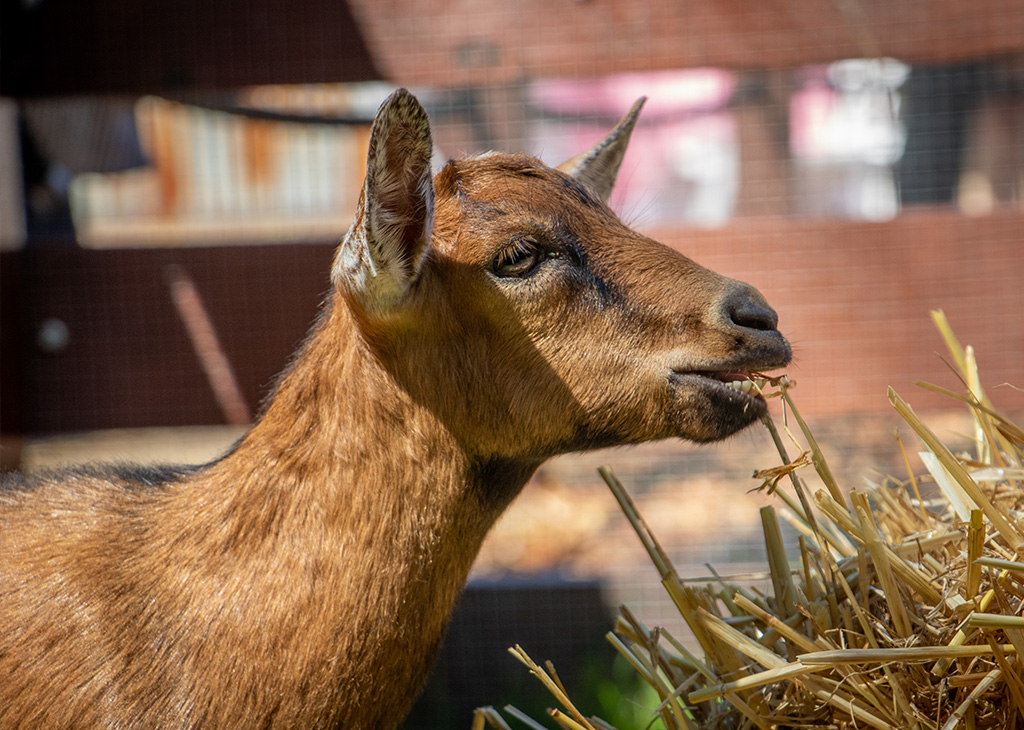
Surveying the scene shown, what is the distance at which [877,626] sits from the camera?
83.9 inches

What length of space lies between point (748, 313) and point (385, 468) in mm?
893

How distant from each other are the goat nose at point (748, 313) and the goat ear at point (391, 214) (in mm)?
700

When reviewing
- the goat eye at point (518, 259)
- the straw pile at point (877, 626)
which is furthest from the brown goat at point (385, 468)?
the straw pile at point (877, 626)

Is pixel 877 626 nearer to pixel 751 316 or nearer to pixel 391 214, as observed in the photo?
pixel 751 316

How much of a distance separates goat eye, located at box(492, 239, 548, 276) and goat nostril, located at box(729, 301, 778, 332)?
46 cm

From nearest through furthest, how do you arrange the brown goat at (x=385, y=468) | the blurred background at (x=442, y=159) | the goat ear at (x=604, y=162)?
1. the brown goat at (x=385, y=468)
2. the goat ear at (x=604, y=162)
3. the blurred background at (x=442, y=159)

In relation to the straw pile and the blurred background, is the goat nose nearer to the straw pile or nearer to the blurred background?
the straw pile

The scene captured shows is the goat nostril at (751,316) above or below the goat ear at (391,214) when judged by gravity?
below

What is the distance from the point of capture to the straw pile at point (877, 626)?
1.92 metres

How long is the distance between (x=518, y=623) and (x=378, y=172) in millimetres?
3715

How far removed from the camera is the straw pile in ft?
6.31

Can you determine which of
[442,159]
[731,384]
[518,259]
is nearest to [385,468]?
[518,259]

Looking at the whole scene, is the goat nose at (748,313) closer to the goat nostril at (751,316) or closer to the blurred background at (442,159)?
the goat nostril at (751,316)

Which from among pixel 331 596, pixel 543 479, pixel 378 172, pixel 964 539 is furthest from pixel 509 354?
pixel 543 479
